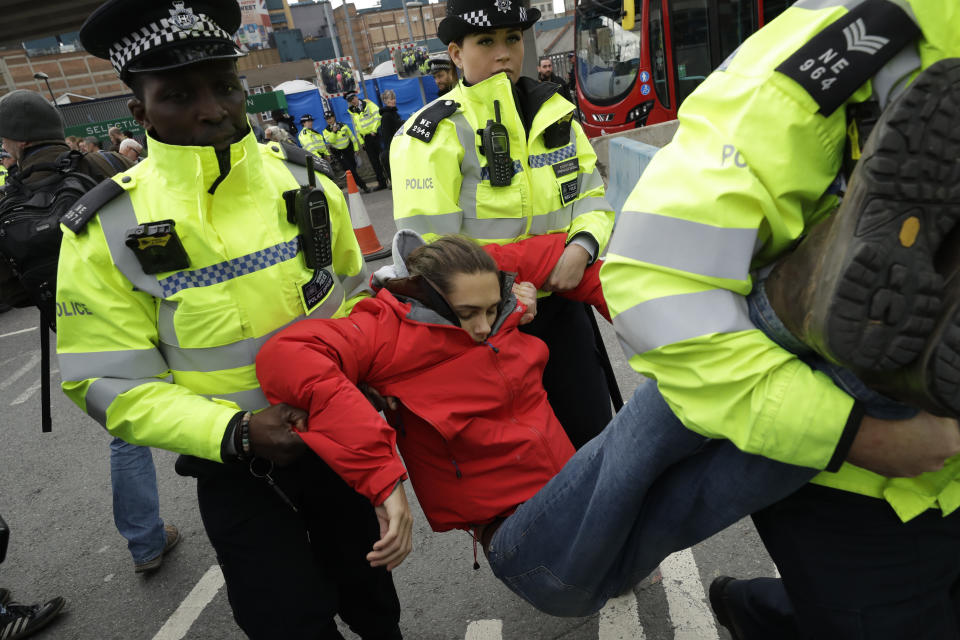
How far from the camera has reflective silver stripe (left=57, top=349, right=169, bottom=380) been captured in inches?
61.8

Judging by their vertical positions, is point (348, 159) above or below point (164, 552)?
below

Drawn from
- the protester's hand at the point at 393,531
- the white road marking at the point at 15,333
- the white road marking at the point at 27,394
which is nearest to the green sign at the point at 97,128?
the white road marking at the point at 15,333

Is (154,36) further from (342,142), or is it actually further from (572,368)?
(342,142)

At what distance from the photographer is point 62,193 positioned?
2.83 m

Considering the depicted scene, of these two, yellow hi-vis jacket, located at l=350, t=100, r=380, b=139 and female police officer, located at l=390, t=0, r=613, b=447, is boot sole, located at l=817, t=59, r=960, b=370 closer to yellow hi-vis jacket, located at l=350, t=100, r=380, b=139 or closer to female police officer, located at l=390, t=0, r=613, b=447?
female police officer, located at l=390, t=0, r=613, b=447

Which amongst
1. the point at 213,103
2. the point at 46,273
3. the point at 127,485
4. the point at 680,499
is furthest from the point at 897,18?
the point at 127,485

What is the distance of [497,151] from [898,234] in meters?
1.58

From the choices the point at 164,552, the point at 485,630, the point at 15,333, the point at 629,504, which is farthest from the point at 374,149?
the point at 629,504

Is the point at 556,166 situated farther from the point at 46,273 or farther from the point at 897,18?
the point at 46,273

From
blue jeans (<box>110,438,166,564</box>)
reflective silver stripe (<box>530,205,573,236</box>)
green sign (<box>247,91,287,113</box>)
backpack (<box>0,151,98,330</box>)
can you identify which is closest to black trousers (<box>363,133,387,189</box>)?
green sign (<box>247,91,287,113</box>)

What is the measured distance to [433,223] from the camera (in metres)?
2.26

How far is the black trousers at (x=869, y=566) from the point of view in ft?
3.86

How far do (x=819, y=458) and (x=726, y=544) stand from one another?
73.1 inches

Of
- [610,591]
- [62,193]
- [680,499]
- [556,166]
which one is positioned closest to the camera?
[680,499]
